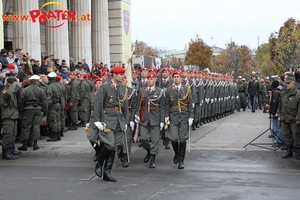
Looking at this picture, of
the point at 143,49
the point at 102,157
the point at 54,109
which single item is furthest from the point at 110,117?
the point at 143,49

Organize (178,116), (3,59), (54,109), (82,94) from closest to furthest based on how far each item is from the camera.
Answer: (178,116) < (54,109) < (3,59) < (82,94)

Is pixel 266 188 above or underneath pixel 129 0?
underneath

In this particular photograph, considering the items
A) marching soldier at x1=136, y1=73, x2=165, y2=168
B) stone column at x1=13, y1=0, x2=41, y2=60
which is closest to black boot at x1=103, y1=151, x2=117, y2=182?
marching soldier at x1=136, y1=73, x2=165, y2=168

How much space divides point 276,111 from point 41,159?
19.3ft

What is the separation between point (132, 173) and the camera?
9.76 metres

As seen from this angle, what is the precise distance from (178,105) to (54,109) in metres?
5.21

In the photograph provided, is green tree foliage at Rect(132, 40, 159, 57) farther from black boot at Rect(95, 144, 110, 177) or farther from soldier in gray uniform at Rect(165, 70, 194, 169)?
black boot at Rect(95, 144, 110, 177)

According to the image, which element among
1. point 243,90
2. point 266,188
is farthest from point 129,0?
point 266,188

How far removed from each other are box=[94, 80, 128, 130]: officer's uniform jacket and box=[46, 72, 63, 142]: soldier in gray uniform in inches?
225

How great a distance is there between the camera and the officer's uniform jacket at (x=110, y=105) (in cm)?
894

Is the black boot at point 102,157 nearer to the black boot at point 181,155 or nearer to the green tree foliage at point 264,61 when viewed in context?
the black boot at point 181,155

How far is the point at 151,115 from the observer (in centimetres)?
1056

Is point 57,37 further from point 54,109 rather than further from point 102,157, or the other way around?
point 102,157

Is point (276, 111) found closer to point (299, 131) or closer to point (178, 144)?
point (299, 131)
